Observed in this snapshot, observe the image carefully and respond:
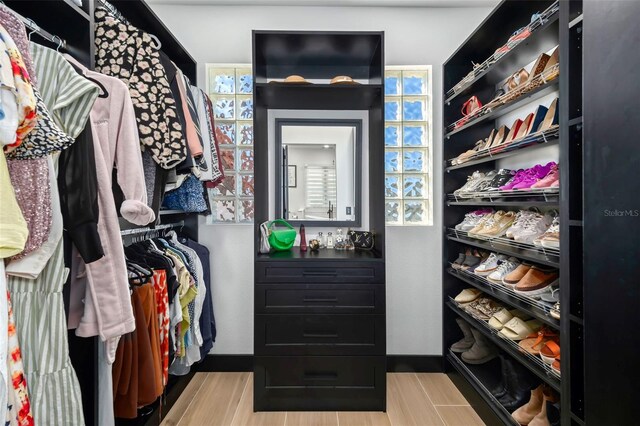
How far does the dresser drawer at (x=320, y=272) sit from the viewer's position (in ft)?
6.49

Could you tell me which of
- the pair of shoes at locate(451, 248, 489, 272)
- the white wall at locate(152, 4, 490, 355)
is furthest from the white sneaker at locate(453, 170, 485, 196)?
the pair of shoes at locate(451, 248, 489, 272)

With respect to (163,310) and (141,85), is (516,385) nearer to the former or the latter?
(163,310)

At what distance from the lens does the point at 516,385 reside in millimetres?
1708

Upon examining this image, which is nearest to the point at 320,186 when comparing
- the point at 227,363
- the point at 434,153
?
the point at 434,153

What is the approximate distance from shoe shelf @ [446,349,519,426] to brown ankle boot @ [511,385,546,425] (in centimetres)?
3

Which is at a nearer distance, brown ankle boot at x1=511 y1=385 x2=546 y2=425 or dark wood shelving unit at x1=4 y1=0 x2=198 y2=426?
dark wood shelving unit at x1=4 y1=0 x2=198 y2=426

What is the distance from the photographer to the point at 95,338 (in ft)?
4.26

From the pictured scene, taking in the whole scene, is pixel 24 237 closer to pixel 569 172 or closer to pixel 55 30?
pixel 55 30

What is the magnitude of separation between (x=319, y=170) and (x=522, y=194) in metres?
1.32

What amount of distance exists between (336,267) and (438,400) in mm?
1033

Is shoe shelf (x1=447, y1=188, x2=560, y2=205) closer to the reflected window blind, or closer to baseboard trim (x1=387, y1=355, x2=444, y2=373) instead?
the reflected window blind

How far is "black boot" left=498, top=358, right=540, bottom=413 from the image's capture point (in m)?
1.67

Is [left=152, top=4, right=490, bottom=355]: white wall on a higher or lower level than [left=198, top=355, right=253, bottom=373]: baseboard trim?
higher

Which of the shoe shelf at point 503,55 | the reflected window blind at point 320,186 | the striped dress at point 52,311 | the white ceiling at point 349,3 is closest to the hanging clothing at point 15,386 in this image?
the striped dress at point 52,311
